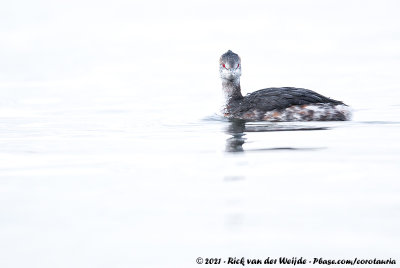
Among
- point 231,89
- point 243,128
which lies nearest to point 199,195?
point 243,128

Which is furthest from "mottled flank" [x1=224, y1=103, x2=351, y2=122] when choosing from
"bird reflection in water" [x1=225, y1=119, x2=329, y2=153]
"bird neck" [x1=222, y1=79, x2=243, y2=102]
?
"bird neck" [x1=222, y1=79, x2=243, y2=102]

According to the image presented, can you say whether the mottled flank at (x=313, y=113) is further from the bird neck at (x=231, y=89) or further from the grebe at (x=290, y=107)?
the bird neck at (x=231, y=89)

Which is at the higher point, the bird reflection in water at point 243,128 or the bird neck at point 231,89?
the bird neck at point 231,89

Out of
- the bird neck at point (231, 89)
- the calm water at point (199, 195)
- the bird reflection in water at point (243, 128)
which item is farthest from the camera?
the bird neck at point (231, 89)

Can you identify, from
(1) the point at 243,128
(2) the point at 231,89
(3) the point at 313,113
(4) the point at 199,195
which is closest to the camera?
(4) the point at 199,195

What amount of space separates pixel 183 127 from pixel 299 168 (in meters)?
4.72

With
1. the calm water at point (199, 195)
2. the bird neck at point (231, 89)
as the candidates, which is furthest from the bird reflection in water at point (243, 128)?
the bird neck at point (231, 89)

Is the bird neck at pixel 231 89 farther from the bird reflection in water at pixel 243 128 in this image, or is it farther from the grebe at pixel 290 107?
the bird reflection in water at pixel 243 128

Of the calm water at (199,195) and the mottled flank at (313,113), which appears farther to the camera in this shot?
the mottled flank at (313,113)

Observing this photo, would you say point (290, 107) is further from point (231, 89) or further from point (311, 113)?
point (231, 89)

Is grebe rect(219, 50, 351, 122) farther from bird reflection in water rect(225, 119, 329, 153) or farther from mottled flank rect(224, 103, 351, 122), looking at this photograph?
bird reflection in water rect(225, 119, 329, 153)

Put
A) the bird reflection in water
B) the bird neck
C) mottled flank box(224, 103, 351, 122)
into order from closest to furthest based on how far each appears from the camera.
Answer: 1. the bird reflection in water
2. mottled flank box(224, 103, 351, 122)
3. the bird neck

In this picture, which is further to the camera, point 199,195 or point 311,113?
point 311,113

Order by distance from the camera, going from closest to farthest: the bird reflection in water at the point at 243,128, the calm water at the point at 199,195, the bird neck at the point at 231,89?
the calm water at the point at 199,195 → the bird reflection in water at the point at 243,128 → the bird neck at the point at 231,89
